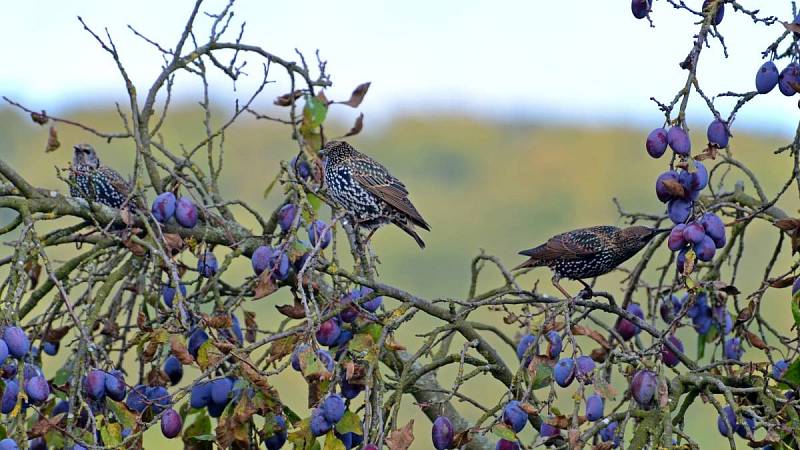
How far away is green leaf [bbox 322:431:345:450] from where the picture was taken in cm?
332

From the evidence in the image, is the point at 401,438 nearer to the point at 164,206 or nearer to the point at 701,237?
the point at 701,237

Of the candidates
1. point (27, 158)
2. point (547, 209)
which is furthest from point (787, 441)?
point (27, 158)

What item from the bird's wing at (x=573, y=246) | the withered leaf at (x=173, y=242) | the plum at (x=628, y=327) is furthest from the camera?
the bird's wing at (x=573, y=246)

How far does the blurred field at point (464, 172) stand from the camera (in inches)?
1092

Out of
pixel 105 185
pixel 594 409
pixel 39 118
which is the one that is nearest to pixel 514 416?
pixel 594 409

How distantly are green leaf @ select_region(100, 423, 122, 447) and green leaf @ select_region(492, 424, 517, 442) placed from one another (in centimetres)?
109

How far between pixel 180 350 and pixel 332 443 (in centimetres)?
51

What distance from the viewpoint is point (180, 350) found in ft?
11.2

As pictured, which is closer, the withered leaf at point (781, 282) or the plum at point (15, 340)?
the plum at point (15, 340)

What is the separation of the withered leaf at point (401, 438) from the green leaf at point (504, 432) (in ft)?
0.73

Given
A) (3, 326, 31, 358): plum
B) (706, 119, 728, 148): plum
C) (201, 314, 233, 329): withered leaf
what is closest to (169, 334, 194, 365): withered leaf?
(201, 314, 233, 329): withered leaf

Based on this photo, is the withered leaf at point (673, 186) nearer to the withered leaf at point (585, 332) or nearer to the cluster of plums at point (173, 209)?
the withered leaf at point (585, 332)

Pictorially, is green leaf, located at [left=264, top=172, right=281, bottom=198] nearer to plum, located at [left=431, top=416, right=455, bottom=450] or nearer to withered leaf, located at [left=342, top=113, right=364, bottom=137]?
withered leaf, located at [left=342, top=113, right=364, bottom=137]

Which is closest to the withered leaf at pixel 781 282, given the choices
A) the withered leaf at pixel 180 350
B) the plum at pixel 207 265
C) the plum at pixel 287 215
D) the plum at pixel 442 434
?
the plum at pixel 442 434
